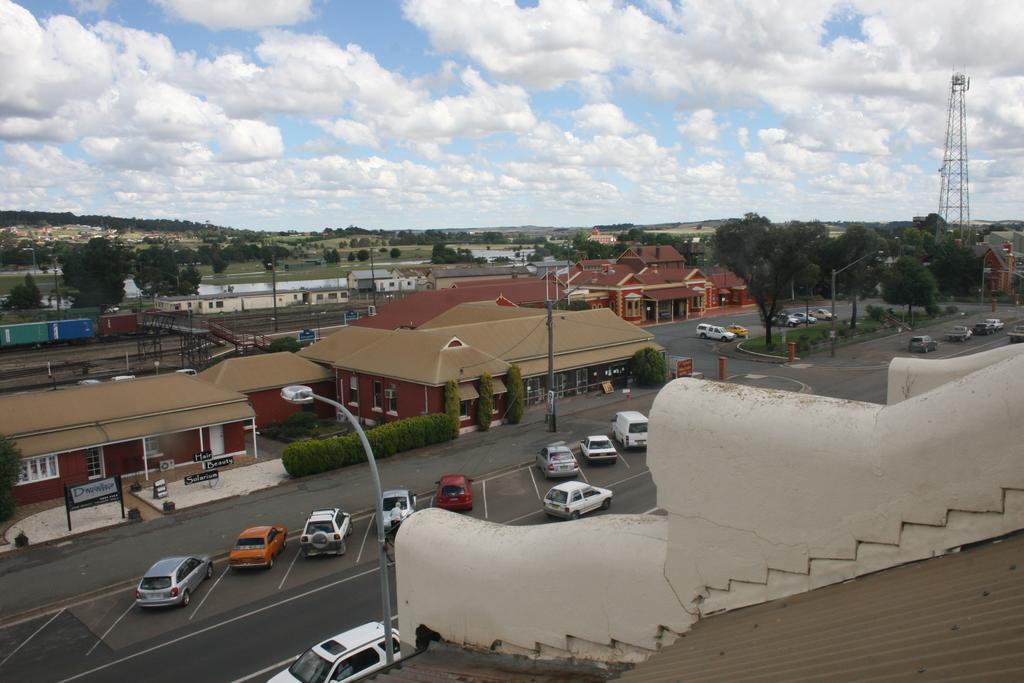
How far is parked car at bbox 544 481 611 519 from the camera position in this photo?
22.1 meters

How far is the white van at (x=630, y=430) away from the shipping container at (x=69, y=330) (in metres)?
50.5

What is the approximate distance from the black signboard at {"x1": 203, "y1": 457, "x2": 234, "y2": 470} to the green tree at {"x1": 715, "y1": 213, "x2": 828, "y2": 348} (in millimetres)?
38231

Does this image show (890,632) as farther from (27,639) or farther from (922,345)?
(922,345)

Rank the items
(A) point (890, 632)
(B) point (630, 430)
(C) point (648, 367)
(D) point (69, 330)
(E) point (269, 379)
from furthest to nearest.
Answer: (D) point (69, 330) < (C) point (648, 367) < (E) point (269, 379) < (B) point (630, 430) < (A) point (890, 632)

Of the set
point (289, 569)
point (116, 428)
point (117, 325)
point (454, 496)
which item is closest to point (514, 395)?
point (454, 496)

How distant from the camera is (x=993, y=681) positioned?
3650 millimetres

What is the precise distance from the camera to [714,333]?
197 ft

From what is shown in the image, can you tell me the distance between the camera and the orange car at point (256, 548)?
19.5 metres

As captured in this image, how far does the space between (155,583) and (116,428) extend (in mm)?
11925

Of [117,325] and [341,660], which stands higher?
[117,325]

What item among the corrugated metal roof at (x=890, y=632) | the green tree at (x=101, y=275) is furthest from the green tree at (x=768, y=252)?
the green tree at (x=101, y=275)

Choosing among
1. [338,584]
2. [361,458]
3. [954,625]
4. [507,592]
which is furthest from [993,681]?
[361,458]

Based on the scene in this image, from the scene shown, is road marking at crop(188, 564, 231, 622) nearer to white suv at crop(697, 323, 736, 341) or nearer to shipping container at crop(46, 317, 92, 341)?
white suv at crop(697, 323, 736, 341)

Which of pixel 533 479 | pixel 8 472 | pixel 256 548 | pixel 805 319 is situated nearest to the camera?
pixel 256 548
